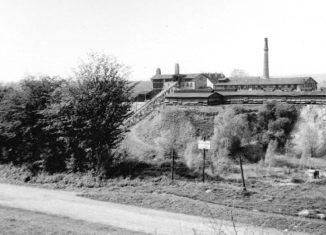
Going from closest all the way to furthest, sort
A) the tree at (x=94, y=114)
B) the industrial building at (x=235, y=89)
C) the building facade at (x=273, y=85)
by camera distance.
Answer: the tree at (x=94, y=114) → the industrial building at (x=235, y=89) → the building facade at (x=273, y=85)

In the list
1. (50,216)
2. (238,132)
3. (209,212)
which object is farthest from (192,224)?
(238,132)

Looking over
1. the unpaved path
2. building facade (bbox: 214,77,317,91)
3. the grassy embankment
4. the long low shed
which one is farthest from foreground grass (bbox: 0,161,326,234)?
building facade (bbox: 214,77,317,91)

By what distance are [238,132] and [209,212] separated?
98.0ft

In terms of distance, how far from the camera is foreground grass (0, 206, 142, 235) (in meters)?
9.28

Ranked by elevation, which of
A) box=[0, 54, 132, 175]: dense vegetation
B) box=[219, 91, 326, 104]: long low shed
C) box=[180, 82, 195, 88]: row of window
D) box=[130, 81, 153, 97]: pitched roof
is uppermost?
box=[180, 82, 195, 88]: row of window

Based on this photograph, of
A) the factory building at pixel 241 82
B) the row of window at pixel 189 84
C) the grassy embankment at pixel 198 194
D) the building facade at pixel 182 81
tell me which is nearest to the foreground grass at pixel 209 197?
the grassy embankment at pixel 198 194

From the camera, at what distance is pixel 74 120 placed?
17281 millimetres

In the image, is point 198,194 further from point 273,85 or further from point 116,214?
point 273,85

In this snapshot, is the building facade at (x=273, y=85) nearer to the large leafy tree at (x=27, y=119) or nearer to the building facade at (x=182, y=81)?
the building facade at (x=182, y=81)

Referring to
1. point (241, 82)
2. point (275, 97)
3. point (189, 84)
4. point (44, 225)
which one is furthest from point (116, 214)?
point (189, 84)

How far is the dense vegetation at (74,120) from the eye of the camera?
17.3m

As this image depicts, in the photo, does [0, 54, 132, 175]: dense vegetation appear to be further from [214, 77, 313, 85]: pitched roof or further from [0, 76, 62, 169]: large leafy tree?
[214, 77, 313, 85]: pitched roof

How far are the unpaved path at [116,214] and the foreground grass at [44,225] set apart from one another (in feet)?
2.14

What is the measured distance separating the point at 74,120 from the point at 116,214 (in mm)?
6767
